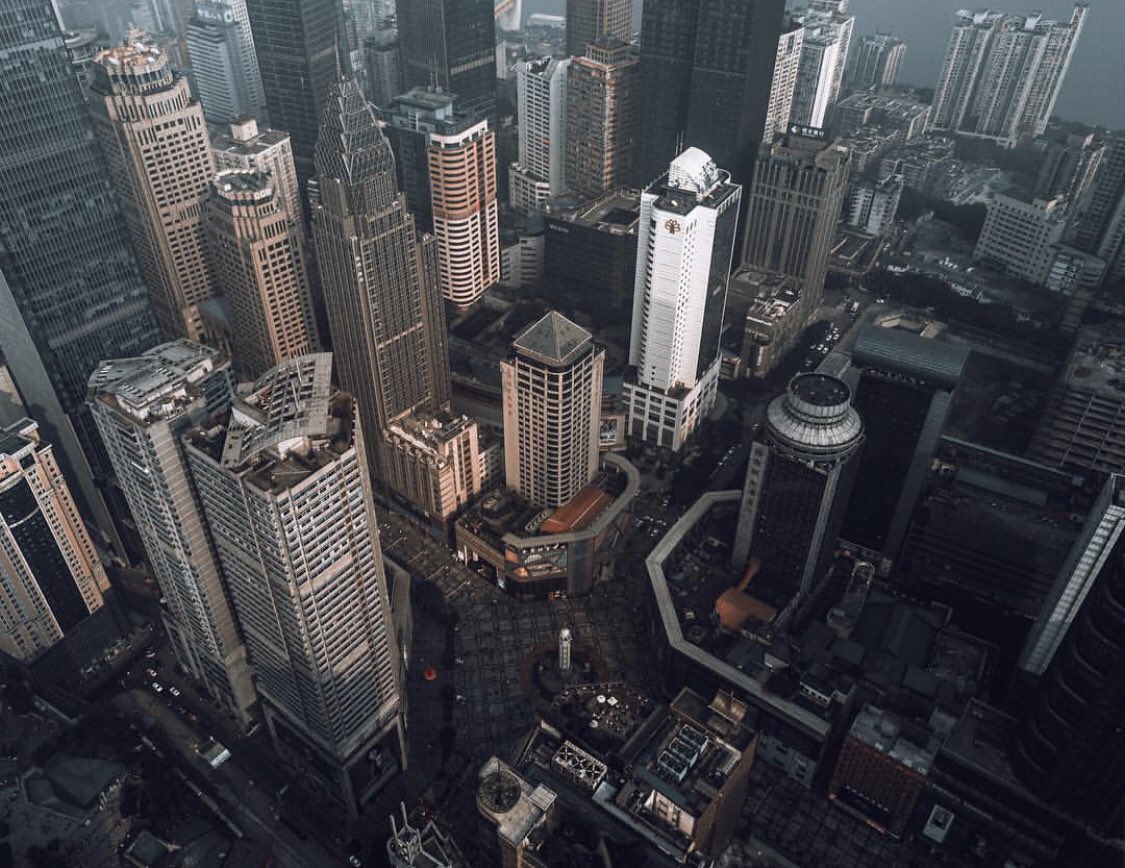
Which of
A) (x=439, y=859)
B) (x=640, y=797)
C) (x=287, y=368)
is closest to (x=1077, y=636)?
(x=640, y=797)

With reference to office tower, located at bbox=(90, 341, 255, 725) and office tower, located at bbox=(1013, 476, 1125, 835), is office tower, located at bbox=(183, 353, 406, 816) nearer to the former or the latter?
office tower, located at bbox=(90, 341, 255, 725)

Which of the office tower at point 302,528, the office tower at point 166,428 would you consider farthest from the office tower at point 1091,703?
the office tower at point 166,428

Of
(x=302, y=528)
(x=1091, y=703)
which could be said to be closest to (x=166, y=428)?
(x=302, y=528)

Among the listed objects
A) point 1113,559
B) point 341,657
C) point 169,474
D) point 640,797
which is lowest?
point 640,797

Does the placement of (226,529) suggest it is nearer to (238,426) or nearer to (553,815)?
(238,426)

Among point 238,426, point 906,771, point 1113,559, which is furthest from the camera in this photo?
point 906,771

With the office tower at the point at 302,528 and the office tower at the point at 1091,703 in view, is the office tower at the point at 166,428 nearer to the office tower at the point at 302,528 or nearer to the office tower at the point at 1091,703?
the office tower at the point at 302,528

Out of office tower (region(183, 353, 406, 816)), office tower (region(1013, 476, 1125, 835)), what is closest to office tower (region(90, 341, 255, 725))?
office tower (region(183, 353, 406, 816))
